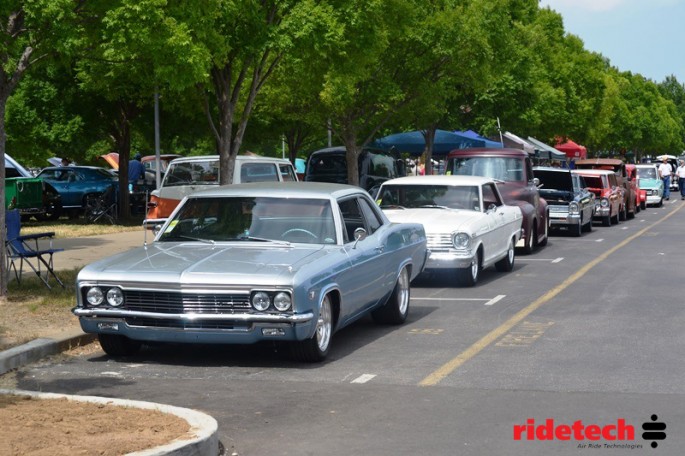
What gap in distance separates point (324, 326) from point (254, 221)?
1488mm

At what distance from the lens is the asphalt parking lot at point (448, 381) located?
7238 mm

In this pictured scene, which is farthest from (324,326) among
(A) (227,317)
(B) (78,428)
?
(B) (78,428)

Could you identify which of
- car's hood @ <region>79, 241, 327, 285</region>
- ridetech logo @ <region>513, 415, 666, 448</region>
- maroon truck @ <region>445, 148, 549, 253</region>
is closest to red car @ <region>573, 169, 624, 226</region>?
maroon truck @ <region>445, 148, 549, 253</region>

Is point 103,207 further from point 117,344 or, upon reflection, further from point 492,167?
point 117,344

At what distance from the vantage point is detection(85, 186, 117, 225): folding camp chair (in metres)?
31.2

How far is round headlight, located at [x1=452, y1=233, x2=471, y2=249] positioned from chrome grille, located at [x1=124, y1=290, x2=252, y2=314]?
6.69 metres

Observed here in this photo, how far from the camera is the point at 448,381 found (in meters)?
9.12

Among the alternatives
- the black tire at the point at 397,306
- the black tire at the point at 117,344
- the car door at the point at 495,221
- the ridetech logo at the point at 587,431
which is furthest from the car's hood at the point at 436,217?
the ridetech logo at the point at 587,431

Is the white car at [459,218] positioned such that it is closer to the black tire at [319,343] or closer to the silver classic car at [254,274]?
the silver classic car at [254,274]

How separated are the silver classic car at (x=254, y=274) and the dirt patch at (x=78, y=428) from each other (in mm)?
1889

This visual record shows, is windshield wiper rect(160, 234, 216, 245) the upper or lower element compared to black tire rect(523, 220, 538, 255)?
upper

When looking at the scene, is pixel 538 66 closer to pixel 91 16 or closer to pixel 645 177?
pixel 645 177

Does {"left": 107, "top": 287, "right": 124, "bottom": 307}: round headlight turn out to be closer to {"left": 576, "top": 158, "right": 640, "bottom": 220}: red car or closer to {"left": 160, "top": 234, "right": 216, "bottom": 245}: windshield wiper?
{"left": 160, "top": 234, "right": 216, "bottom": 245}: windshield wiper

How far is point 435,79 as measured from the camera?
34.4 m
